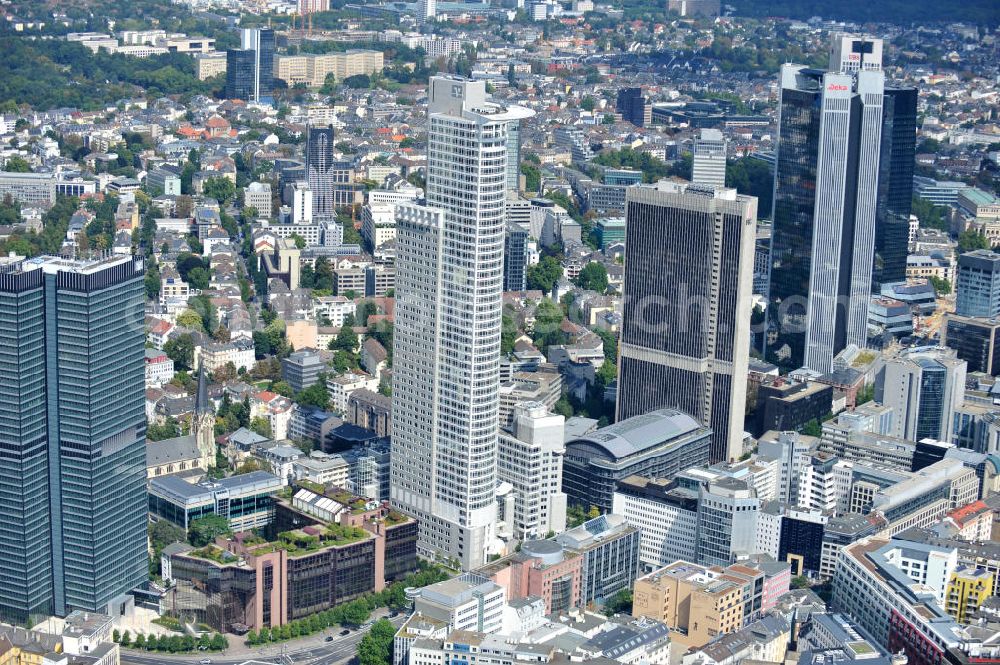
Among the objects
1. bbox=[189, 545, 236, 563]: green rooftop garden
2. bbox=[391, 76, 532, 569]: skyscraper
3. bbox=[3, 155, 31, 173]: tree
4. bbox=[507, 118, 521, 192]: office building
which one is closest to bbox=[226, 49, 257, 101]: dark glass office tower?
bbox=[3, 155, 31, 173]: tree

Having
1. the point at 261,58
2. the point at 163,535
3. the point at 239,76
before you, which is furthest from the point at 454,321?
the point at 261,58

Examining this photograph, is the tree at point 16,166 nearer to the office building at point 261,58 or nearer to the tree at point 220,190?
the tree at point 220,190

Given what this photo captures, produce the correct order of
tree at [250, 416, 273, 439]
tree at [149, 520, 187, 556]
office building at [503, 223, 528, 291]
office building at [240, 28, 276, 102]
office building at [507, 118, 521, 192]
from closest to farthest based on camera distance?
tree at [149, 520, 187, 556] < tree at [250, 416, 273, 439] < office building at [503, 223, 528, 291] < office building at [507, 118, 521, 192] < office building at [240, 28, 276, 102]

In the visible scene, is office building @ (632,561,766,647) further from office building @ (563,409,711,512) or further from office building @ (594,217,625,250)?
office building @ (594,217,625,250)

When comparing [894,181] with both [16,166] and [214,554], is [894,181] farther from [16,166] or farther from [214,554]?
[16,166]

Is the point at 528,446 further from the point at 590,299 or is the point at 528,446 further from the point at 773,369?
the point at 590,299

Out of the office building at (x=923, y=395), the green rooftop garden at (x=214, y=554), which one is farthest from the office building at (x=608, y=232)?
the green rooftop garden at (x=214, y=554)

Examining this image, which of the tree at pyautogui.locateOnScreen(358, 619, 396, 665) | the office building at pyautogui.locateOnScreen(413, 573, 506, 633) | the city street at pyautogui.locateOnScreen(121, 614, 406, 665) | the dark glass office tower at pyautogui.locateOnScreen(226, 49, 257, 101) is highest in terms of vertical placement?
the dark glass office tower at pyautogui.locateOnScreen(226, 49, 257, 101)
